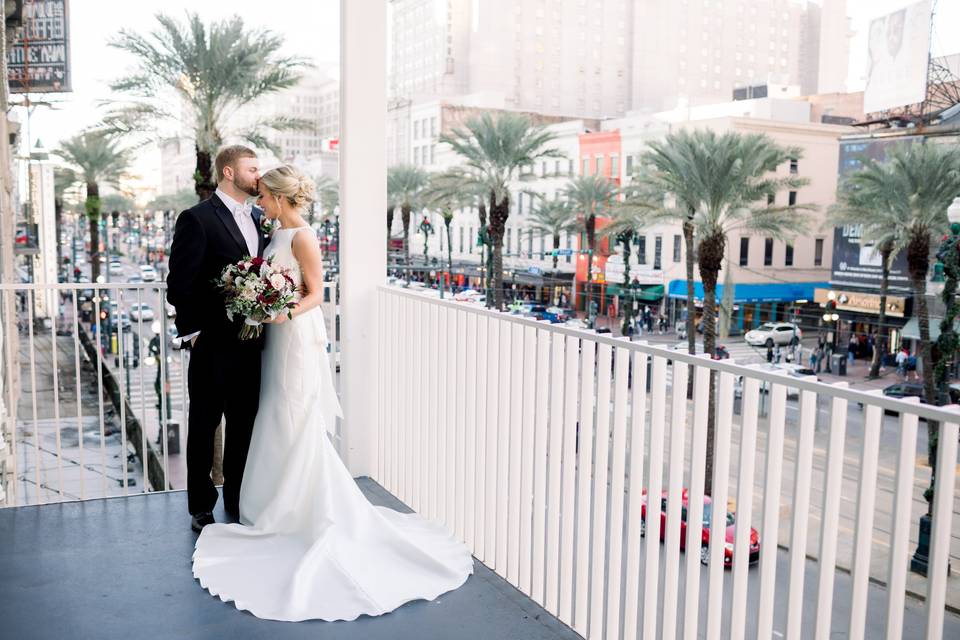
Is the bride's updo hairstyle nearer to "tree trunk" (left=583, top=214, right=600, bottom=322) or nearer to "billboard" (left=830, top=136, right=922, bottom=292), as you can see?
"tree trunk" (left=583, top=214, right=600, bottom=322)

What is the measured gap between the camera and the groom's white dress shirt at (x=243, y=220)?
3.05 metres

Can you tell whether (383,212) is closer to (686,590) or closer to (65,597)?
(65,597)

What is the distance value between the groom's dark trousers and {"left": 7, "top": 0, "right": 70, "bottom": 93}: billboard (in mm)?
19564

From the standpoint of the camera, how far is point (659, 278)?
39625mm

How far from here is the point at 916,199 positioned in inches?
944

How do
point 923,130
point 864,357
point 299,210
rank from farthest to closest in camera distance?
point 864,357 < point 923,130 < point 299,210

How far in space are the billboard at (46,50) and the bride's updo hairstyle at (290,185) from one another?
1960 cm

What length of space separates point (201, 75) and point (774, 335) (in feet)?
97.4

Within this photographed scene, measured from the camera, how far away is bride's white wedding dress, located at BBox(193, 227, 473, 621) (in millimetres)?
2574

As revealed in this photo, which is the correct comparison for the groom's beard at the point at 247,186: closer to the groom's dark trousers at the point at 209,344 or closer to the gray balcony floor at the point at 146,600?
the groom's dark trousers at the point at 209,344

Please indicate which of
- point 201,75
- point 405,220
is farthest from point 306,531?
point 405,220

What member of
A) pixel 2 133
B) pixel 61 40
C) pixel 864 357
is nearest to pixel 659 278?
pixel 864 357

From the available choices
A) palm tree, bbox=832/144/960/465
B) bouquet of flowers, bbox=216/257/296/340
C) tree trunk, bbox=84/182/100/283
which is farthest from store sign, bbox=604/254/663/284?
bouquet of flowers, bbox=216/257/296/340

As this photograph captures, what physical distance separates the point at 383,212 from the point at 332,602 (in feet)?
6.12
